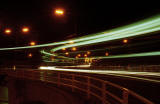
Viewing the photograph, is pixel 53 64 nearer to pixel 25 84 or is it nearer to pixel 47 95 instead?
pixel 25 84

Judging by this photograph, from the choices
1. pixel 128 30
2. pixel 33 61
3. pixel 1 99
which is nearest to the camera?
pixel 128 30

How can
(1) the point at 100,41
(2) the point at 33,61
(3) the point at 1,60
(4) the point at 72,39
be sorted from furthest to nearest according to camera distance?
(3) the point at 1,60
(2) the point at 33,61
(4) the point at 72,39
(1) the point at 100,41

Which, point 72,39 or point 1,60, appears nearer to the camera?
point 72,39

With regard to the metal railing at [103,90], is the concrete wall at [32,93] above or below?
below

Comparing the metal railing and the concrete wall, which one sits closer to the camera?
the metal railing

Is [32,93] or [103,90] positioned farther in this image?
[32,93]

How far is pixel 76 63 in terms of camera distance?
112 ft

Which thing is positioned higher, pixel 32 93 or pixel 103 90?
pixel 103 90

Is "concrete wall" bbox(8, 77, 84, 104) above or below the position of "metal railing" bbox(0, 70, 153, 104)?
below

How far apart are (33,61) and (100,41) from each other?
9.56m

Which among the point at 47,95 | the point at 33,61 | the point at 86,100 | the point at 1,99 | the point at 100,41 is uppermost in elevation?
the point at 100,41

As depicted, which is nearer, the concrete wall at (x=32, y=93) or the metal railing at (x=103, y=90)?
the metal railing at (x=103, y=90)

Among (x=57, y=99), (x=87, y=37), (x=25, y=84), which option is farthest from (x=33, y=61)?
(x=57, y=99)

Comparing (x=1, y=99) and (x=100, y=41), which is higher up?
(x=100, y=41)
